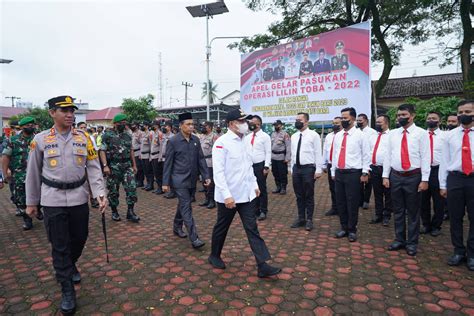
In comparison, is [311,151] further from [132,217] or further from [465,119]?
[132,217]

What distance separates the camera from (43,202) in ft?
9.20

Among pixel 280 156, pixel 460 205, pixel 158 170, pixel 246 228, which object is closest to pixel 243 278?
pixel 246 228

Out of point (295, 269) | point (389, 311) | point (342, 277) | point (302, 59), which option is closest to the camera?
point (389, 311)

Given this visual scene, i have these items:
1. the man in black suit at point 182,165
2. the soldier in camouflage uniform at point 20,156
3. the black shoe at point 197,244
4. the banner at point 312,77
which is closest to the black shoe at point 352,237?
the black shoe at point 197,244

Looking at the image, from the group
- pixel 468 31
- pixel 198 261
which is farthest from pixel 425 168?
pixel 468 31

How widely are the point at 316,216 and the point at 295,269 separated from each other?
2.57 metres

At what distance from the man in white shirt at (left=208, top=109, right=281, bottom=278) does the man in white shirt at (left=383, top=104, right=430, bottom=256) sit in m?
1.89

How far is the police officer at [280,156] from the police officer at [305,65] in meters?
2.67

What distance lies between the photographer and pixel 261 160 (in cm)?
592

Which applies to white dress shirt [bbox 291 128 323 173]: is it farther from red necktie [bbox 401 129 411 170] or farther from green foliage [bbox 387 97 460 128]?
green foliage [bbox 387 97 460 128]

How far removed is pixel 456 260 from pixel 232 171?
9.09ft

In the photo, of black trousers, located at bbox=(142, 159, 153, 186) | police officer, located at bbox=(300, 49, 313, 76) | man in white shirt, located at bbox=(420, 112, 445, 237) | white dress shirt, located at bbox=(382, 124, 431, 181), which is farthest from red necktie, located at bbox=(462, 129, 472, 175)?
black trousers, located at bbox=(142, 159, 153, 186)

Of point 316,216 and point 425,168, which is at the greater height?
point 425,168

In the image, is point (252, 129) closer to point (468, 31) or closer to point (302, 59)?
point (302, 59)
